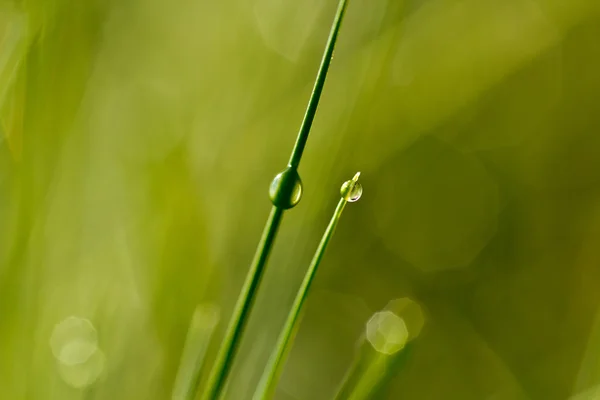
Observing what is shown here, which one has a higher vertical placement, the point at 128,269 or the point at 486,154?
the point at 486,154

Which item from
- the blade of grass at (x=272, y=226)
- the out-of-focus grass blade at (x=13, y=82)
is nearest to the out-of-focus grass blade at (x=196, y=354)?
the blade of grass at (x=272, y=226)

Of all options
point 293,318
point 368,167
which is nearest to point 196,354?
point 293,318

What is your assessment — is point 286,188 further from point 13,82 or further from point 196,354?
point 13,82

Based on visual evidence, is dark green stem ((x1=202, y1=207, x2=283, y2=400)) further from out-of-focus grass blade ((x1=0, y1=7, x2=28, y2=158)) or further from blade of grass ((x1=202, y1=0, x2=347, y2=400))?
out-of-focus grass blade ((x1=0, y1=7, x2=28, y2=158))

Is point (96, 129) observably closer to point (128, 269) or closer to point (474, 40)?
point (128, 269)

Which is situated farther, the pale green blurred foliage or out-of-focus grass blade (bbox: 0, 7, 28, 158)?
the pale green blurred foliage

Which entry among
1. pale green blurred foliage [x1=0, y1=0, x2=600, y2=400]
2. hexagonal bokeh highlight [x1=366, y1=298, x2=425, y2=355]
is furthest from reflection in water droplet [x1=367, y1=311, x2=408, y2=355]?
pale green blurred foliage [x1=0, y1=0, x2=600, y2=400]

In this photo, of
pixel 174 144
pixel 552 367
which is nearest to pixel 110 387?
pixel 174 144
